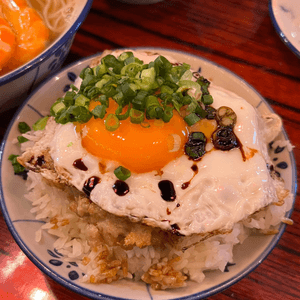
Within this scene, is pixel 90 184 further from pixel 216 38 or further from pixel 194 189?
pixel 216 38

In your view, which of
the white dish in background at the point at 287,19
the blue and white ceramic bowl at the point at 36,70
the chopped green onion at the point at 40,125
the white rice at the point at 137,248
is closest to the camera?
the white rice at the point at 137,248

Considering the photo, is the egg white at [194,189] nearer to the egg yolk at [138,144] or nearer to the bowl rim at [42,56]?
the egg yolk at [138,144]

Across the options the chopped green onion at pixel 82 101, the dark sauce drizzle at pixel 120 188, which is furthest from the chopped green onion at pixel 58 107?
the dark sauce drizzle at pixel 120 188

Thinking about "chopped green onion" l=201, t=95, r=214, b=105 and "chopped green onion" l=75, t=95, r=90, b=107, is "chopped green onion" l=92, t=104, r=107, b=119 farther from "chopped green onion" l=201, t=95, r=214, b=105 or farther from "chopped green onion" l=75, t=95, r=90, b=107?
"chopped green onion" l=201, t=95, r=214, b=105

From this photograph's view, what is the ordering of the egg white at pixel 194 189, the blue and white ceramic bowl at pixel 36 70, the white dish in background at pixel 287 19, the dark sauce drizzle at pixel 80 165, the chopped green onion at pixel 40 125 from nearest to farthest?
the egg white at pixel 194 189 < the dark sauce drizzle at pixel 80 165 < the blue and white ceramic bowl at pixel 36 70 < the chopped green onion at pixel 40 125 < the white dish in background at pixel 287 19

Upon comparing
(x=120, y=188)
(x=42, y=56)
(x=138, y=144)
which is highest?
(x=42, y=56)

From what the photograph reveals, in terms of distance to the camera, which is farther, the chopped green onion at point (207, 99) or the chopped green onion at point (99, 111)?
the chopped green onion at point (207, 99)

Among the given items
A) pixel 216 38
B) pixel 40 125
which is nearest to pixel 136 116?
pixel 40 125
